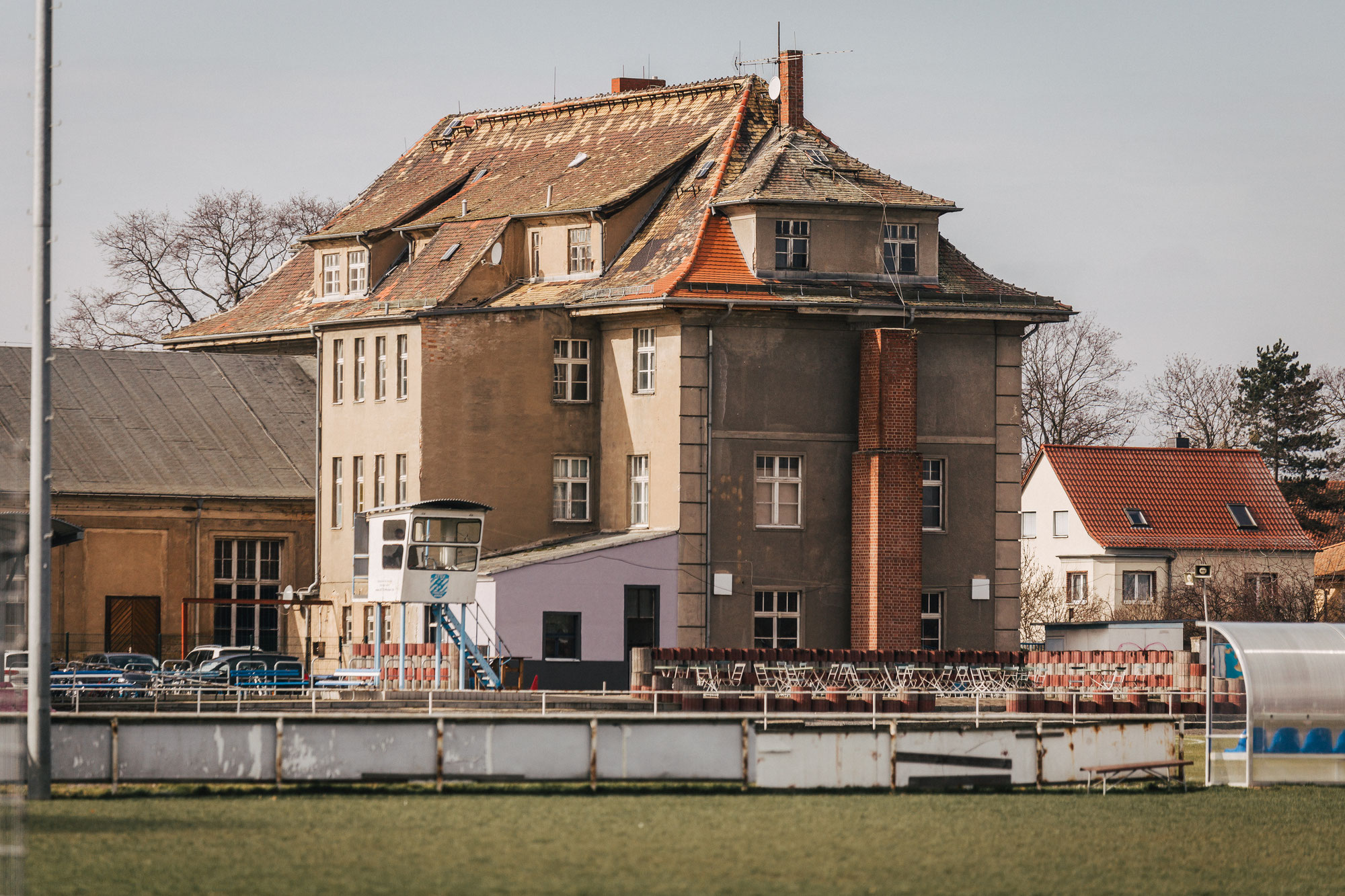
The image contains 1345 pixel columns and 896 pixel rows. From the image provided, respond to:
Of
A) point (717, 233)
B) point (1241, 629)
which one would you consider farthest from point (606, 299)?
point (1241, 629)

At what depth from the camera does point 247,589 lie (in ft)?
192

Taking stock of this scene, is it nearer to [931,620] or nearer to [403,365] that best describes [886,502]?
[931,620]

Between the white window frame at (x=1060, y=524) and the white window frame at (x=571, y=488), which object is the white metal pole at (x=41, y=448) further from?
the white window frame at (x=1060, y=524)

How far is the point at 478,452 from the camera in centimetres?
5253

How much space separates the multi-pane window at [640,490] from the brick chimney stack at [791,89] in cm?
1038

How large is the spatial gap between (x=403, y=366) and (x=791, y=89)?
1268 centimetres

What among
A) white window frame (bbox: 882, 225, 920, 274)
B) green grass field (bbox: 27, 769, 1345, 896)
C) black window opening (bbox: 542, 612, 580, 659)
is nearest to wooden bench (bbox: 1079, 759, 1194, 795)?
green grass field (bbox: 27, 769, 1345, 896)

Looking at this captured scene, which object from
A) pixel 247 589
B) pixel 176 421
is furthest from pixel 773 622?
pixel 176 421

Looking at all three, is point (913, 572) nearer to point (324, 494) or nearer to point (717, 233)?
point (717, 233)

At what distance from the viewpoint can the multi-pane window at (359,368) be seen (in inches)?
2176

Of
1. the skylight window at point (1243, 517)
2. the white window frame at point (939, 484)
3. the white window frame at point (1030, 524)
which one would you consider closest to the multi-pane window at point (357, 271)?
the white window frame at point (939, 484)

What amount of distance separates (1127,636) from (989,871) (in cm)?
3895

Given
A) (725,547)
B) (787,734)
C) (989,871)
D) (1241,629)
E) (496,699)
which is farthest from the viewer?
(725,547)

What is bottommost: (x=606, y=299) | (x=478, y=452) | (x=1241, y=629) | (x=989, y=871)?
(x=989, y=871)
